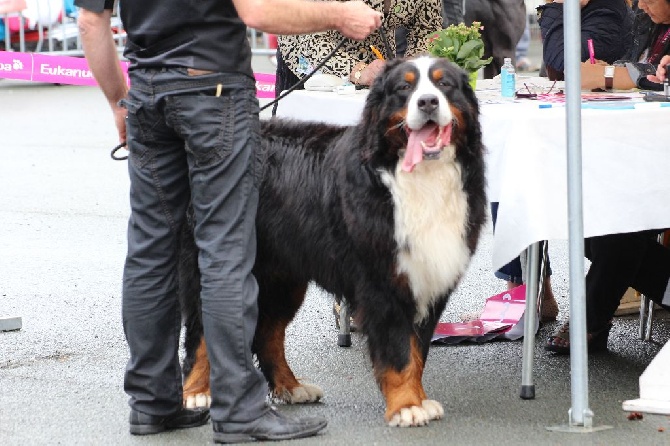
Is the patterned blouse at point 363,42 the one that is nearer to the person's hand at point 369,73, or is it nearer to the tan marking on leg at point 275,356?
the person's hand at point 369,73

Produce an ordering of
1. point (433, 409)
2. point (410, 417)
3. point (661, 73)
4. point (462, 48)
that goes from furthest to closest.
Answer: point (661, 73) < point (462, 48) < point (433, 409) < point (410, 417)

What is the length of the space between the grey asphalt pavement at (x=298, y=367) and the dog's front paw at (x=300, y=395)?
0.04 m

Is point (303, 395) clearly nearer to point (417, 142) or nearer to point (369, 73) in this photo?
point (417, 142)

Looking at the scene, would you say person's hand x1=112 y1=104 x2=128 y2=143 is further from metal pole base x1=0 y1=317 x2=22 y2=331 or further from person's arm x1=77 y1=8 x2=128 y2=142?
metal pole base x1=0 y1=317 x2=22 y2=331

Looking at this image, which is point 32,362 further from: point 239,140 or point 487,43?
point 487,43

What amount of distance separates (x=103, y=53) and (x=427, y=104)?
3.65ft

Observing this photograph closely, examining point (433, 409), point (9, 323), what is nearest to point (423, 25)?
point (433, 409)

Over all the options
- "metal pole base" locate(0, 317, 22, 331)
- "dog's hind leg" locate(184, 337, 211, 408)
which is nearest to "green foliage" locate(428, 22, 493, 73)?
"dog's hind leg" locate(184, 337, 211, 408)

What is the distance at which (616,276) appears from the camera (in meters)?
5.40

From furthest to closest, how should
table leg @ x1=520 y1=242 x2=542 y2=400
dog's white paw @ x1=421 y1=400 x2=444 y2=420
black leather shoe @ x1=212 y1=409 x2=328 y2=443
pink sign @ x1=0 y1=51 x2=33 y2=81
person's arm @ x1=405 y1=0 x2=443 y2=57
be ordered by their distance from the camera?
pink sign @ x1=0 y1=51 x2=33 y2=81 → person's arm @ x1=405 y1=0 x2=443 y2=57 → table leg @ x1=520 y1=242 x2=542 y2=400 → dog's white paw @ x1=421 y1=400 x2=444 y2=420 → black leather shoe @ x1=212 y1=409 x2=328 y2=443

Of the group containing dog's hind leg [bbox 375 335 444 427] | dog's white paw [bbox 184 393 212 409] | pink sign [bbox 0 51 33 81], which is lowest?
dog's white paw [bbox 184 393 212 409]

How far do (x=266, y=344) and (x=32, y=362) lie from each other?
1222mm

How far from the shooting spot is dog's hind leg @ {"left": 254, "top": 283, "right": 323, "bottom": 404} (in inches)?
190

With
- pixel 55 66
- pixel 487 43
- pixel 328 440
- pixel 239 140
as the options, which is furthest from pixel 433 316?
pixel 55 66
